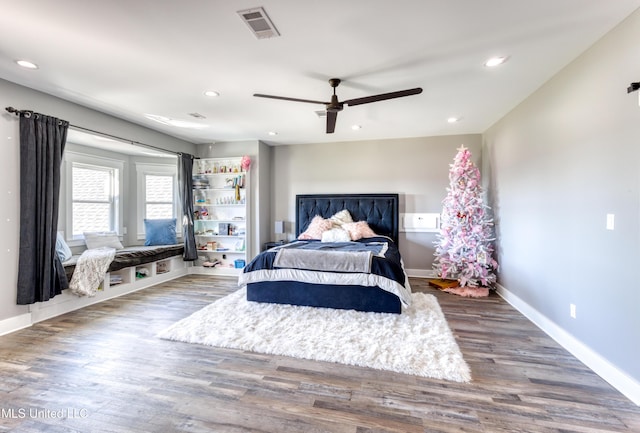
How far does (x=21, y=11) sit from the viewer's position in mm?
2002

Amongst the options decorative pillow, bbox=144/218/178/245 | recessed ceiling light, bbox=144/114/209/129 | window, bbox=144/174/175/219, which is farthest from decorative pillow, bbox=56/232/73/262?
recessed ceiling light, bbox=144/114/209/129

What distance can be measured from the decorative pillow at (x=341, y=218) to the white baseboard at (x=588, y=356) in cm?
300

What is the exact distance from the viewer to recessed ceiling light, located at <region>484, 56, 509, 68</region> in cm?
268

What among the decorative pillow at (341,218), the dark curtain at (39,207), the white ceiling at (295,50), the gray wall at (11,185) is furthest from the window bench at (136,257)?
the decorative pillow at (341,218)

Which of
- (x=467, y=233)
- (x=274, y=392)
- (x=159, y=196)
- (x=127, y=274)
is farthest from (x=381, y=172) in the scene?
(x=127, y=274)

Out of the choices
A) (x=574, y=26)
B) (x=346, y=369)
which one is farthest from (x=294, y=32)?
(x=346, y=369)

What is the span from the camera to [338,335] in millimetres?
2912

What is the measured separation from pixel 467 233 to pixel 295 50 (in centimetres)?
368

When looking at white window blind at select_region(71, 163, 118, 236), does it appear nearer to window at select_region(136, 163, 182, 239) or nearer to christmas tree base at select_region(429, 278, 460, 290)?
window at select_region(136, 163, 182, 239)

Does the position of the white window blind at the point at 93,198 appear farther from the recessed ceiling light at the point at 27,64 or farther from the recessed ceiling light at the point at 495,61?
the recessed ceiling light at the point at 495,61

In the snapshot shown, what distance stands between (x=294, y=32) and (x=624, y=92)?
249 cm

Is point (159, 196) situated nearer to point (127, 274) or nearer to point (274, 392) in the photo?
point (127, 274)

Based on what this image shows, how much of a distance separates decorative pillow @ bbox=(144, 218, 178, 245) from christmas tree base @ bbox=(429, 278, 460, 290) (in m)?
5.01

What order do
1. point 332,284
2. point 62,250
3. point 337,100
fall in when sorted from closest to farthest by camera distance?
point 337,100
point 332,284
point 62,250
